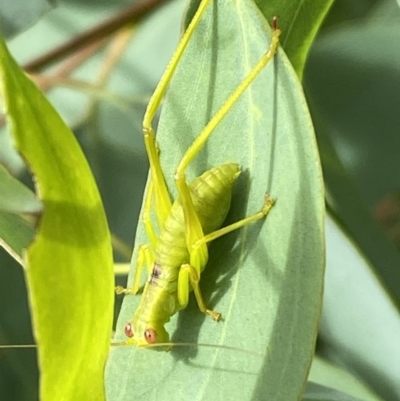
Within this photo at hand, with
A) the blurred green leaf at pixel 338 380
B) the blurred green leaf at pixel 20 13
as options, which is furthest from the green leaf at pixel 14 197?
the blurred green leaf at pixel 20 13

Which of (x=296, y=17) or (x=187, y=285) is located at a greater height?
(x=296, y=17)

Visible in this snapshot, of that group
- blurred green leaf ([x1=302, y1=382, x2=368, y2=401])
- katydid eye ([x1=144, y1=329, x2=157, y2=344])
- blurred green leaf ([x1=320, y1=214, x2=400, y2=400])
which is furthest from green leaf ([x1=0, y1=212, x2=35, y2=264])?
blurred green leaf ([x1=302, y1=382, x2=368, y2=401])

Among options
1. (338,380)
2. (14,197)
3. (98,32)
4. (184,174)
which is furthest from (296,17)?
(98,32)

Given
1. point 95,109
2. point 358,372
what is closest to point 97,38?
point 95,109

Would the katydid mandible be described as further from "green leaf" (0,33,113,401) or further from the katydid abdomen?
"green leaf" (0,33,113,401)

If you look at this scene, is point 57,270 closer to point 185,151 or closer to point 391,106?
point 185,151

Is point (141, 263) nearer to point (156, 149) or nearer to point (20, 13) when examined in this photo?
point (156, 149)

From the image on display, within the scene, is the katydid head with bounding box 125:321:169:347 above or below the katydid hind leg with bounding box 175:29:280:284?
below
